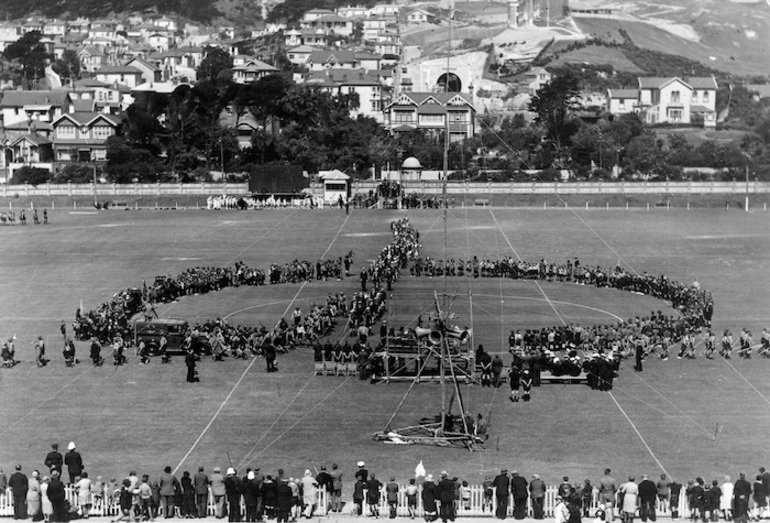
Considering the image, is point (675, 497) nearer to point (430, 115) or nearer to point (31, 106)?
point (430, 115)

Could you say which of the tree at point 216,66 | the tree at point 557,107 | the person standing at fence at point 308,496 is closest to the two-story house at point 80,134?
the tree at point 216,66

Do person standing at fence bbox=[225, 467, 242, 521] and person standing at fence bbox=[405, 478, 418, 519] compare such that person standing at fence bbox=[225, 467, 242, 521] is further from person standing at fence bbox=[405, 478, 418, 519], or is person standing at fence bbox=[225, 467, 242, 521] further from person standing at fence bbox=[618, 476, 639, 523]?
person standing at fence bbox=[618, 476, 639, 523]

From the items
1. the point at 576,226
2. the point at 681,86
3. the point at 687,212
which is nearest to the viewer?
the point at 576,226

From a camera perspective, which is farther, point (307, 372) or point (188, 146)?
point (188, 146)

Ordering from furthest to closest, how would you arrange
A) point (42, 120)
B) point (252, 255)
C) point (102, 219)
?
point (42, 120) < point (102, 219) < point (252, 255)

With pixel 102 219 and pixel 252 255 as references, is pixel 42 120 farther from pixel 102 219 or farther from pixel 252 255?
pixel 252 255

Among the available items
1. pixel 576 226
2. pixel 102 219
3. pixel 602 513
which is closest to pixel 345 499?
pixel 602 513
